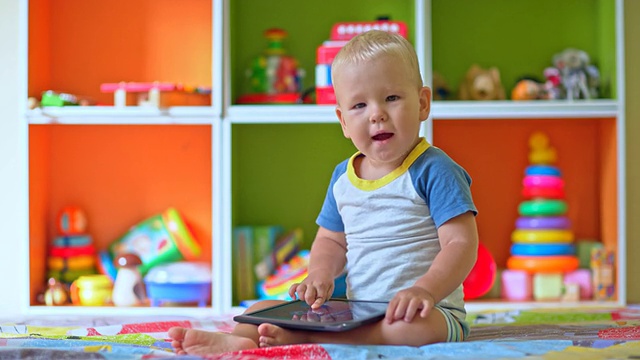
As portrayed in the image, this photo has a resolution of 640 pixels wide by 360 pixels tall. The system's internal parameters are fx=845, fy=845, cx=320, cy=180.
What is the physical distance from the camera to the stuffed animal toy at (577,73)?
238cm

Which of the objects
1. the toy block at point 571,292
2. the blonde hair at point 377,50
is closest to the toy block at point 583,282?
the toy block at point 571,292

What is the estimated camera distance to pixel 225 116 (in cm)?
226

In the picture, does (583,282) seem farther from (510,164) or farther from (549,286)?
(510,164)

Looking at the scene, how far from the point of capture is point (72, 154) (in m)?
2.62

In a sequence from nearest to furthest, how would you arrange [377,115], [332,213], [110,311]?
[377,115]
[332,213]
[110,311]

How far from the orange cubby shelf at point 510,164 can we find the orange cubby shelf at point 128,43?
782 mm

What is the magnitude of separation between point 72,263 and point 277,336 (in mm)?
1434

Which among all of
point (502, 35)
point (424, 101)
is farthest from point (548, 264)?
point (424, 101)

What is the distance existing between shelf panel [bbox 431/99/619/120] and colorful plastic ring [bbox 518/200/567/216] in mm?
280

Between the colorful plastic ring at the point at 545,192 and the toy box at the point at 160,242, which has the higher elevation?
the colorful plastic ring at the point at 545,192

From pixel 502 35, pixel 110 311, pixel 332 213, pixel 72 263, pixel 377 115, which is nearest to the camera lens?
pixel 377 115

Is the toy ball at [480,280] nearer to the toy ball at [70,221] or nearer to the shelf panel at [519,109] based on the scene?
the shelf panel at [519,109]

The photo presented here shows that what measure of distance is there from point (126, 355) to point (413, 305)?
39 centimetres

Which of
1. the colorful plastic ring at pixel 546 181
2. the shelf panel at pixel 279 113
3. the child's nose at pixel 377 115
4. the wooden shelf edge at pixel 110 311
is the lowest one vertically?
the wooden shelf edge at pixel 110 311
